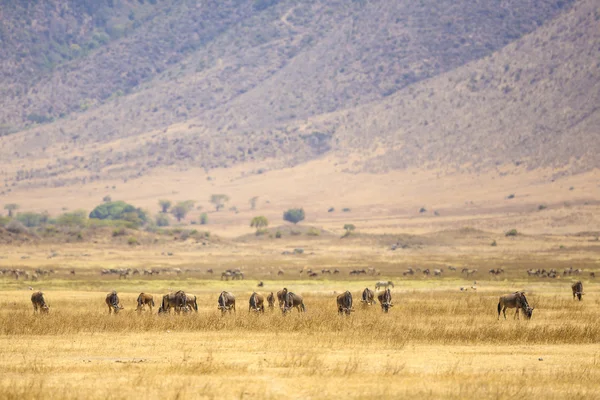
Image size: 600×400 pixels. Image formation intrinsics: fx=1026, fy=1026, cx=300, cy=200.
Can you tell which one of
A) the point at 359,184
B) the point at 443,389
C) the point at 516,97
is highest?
the point at 516,97

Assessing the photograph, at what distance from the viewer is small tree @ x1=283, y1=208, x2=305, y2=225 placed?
157 m

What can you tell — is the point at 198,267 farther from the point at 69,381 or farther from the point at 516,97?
the point at 516,97

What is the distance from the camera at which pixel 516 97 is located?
17900cm

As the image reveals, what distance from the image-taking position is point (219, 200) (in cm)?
18012

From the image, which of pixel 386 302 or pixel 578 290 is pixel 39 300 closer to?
pixel 386 302

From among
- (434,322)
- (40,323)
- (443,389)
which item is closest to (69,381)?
(443,389)

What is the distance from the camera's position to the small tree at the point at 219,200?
17900 centimetres

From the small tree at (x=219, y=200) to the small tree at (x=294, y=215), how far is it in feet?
75.9

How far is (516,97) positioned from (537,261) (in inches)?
3978

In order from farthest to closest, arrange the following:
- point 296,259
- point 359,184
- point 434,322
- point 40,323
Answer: point 359,184, point 296,259, point 434,322, point 40,323

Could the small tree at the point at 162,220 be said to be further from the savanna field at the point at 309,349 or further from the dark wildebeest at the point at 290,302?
the dark wildebeest at the point at 290,302

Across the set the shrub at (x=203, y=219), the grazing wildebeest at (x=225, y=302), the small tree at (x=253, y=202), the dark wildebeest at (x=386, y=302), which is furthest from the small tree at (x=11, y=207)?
the dark wildebeest at (x=386, y=302)

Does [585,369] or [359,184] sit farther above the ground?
[359,184]

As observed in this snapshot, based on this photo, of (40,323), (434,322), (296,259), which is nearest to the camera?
(40,323)
